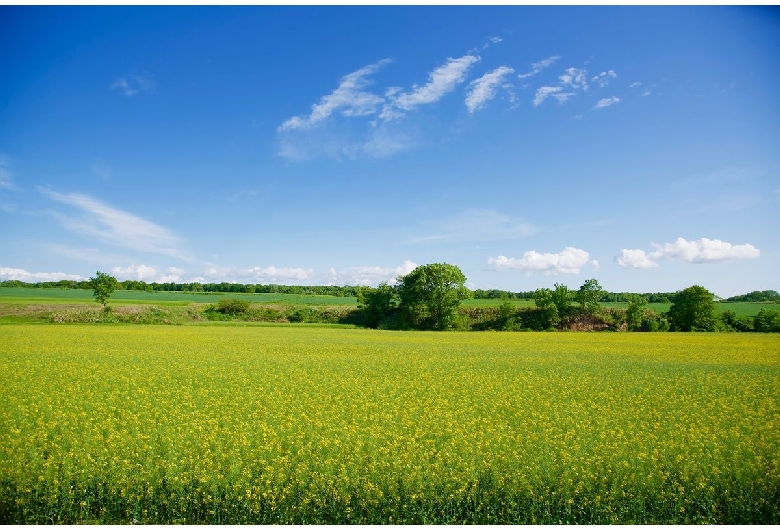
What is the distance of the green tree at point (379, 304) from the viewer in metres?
76.4

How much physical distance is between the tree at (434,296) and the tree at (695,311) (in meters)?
31.7

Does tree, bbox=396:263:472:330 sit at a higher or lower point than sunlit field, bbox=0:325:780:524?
higher

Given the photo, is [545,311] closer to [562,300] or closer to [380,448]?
[562,300]

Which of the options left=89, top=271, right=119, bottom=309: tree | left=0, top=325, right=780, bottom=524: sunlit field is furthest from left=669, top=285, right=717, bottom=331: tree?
left=89, top=271, right=119, bottom=309: tree

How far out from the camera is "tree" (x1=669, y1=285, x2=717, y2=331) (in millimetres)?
65562

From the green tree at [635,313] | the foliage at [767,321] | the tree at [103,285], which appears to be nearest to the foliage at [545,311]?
the green tree at [635,313]

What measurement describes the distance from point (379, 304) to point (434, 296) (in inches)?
409

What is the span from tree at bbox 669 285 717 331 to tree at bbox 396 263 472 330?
31748 millimetres

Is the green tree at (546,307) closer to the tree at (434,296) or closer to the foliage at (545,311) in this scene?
the foliage at (545,311)

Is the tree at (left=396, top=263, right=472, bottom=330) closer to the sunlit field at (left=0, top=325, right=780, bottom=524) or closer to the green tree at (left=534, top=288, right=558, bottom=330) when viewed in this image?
the green tree at (left=534, top=288, right=558, bottom=330)

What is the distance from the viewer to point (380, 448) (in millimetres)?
10641

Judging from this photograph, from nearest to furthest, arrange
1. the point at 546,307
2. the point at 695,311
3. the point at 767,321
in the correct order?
1. the point at 767,321
2. the point at 695,311
3. the point at 546,307

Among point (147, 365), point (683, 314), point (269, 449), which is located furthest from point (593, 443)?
point (683, 314)

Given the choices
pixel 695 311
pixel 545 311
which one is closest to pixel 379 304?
pixel 545 311
